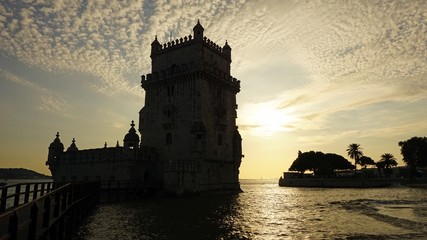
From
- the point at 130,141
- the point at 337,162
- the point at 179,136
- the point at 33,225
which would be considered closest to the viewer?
the point at 33,225

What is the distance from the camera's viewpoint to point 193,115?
49.0 meters

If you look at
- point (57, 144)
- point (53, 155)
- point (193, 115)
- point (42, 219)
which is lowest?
point (42, 219)

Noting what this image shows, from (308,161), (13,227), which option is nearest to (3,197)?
(13,227)

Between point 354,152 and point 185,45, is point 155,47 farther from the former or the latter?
point 354,152

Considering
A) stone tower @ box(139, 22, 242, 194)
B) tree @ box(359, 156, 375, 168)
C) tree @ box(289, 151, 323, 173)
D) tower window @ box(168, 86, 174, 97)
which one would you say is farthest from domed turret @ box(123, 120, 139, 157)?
tree @ box(359, 156, 375, 168)

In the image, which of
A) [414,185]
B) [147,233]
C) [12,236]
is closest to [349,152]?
[414,185]

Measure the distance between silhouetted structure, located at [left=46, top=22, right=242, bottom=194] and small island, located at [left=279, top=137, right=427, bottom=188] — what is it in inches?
1922

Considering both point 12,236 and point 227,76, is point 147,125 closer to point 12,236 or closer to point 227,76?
point 227,76

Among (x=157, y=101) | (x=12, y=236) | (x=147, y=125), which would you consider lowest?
(x=12, y=236)

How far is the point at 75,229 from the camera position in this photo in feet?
66.2

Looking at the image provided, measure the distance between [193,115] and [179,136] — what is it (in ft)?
12.5

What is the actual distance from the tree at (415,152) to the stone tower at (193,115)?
2390 inches

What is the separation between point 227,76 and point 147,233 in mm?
40378

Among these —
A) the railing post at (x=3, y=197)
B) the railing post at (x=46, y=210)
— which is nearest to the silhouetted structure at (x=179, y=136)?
the railing post at (x=3, y=197)
